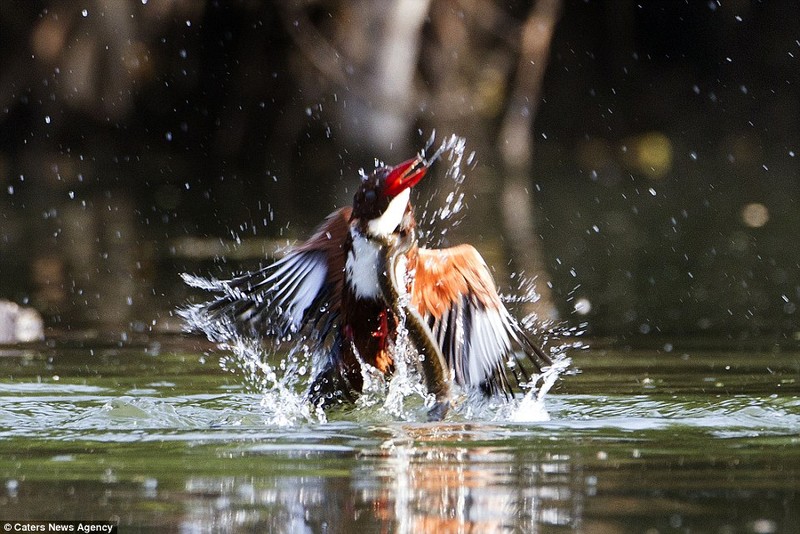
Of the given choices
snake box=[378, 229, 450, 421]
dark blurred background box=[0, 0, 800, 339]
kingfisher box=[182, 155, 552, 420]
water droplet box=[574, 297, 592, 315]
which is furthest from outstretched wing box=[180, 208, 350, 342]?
dark blurred background box=[0, 0, 800, 339]

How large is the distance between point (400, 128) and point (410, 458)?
15.7 metres

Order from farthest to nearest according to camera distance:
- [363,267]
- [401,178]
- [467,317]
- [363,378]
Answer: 1. [467,317]
2. [363,378]
3. [363,267]
4. [401,178]

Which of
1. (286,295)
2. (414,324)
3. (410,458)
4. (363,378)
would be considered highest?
(286,295)

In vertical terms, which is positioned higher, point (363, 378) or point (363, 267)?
point (363, 267)

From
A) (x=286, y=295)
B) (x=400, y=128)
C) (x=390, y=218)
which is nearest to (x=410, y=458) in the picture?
(x=390, y=218)

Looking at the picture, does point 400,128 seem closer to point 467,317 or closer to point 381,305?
point 467,317

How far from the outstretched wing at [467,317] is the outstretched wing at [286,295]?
1.09ft

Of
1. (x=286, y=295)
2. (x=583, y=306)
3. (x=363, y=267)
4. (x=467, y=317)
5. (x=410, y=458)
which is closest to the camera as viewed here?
(x=410, y=458)

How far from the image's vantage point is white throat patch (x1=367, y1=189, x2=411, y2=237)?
5.05m

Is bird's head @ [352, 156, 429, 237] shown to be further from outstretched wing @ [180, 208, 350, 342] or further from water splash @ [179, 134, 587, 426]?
outstretched wing @ [180, 208, 350, 342]

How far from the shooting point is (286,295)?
18.5 ft

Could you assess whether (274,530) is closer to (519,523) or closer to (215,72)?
(519,523)

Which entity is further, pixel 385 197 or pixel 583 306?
pixel 583 306

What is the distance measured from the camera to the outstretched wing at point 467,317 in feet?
17.6
